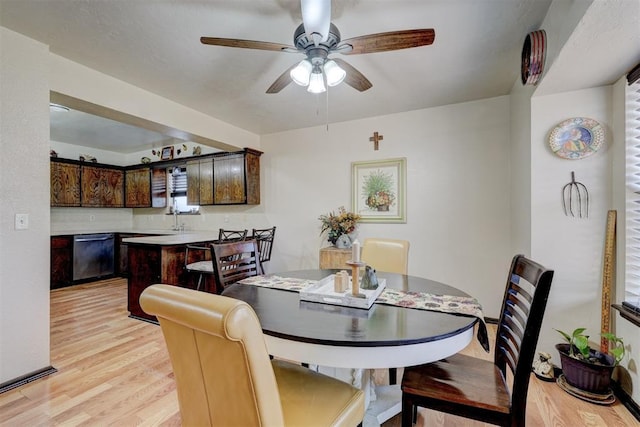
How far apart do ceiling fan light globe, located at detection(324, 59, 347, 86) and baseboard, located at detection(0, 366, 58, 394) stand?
2.83 meters

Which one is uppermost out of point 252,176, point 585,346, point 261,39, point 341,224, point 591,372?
point 261,39

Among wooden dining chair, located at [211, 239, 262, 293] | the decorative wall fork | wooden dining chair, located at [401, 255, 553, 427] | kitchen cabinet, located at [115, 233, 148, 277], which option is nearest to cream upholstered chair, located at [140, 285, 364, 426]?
wooden dining chair, located at [401, 255, 553, 427]

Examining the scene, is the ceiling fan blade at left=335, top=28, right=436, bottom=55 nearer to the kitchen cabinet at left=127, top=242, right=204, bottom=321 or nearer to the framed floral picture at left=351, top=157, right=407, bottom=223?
the framed floral picture at left=351, top=157, right=407, bottom=223

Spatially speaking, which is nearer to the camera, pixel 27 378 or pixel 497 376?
pixel 497 376

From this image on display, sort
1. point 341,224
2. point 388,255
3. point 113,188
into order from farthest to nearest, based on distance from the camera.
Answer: point 113,188, point 341,224, point 388,255

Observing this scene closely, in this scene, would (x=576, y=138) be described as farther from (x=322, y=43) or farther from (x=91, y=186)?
(x=91, y=186)

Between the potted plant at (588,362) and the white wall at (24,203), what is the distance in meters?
3.64

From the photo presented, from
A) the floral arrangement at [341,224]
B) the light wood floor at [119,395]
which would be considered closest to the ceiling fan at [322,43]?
the floral arrangement at [341,224]

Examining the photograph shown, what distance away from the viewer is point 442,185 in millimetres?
3244

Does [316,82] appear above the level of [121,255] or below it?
above

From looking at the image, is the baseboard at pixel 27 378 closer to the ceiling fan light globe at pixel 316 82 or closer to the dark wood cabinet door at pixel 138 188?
the ceiling fan light globe at pixel 316 82

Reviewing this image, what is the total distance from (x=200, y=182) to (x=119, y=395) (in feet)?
10.5

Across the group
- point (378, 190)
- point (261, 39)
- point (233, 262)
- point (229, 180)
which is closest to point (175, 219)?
point (229, 180)

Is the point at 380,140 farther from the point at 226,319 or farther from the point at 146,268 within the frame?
the point at 226,319
